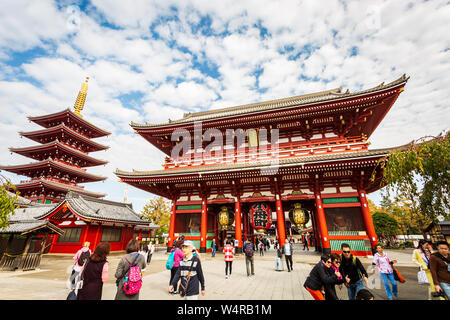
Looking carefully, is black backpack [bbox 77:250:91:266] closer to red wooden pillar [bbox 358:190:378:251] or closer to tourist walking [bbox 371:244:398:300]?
tourist walking [bbox 371:244:398:300]

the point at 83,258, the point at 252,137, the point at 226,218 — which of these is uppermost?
the point at 252,137

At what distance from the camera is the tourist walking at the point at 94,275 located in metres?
3.35

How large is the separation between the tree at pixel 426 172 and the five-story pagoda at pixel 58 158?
1220 inches

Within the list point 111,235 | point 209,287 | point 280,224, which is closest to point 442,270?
point 209,287

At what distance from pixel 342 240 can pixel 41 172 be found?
34.0 meters

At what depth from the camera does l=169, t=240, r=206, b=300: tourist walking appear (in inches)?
135

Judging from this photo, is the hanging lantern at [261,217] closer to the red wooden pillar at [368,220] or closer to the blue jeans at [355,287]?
the red wooden pillar at [368,220]

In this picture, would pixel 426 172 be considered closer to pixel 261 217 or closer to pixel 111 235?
pixel 261 217

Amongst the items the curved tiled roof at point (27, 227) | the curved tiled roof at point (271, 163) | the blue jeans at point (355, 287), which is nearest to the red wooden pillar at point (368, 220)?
the curved tiled roof at point (271, 163)

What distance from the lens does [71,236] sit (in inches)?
588

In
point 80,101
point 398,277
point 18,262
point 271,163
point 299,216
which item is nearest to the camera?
point 398,277

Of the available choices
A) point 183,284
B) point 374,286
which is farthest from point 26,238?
point 374,286

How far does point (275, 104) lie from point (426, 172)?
1576 cm
